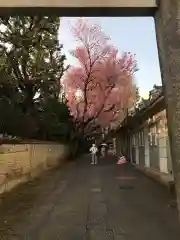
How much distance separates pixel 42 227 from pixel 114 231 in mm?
1446

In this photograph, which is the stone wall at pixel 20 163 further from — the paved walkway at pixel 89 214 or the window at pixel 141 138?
the window at pixel 141 138

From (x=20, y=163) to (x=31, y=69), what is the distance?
11888mm

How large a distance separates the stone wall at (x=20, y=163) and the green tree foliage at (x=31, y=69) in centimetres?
121

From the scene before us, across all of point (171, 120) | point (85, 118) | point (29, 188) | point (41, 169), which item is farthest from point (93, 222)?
point (85, 118)

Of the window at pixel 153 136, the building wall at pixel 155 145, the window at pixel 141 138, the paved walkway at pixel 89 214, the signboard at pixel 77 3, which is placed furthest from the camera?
the window at pixel 141 138

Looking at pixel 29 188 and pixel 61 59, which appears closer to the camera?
pixel 29 188

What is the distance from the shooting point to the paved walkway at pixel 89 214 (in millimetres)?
8195

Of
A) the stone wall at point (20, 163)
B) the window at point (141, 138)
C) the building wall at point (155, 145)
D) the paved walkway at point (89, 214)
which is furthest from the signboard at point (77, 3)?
the window at point (141, 138)

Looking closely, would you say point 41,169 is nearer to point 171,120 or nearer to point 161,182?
point 161,182

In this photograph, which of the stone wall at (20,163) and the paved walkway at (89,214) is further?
the stone wall at (20,163)

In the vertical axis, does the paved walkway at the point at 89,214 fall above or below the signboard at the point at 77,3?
below

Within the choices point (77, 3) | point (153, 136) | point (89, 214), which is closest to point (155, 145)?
point (153, 136)

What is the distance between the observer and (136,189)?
15.9 metres

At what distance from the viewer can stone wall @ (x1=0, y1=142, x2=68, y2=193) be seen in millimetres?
13945
